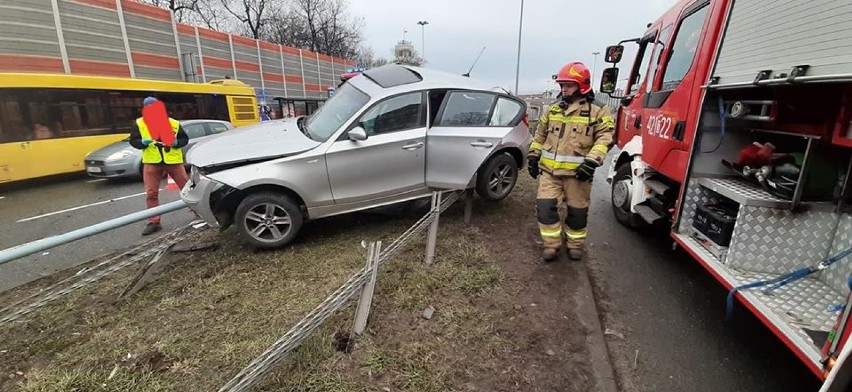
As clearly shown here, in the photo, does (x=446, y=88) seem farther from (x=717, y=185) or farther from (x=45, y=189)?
(x=45, y=189)

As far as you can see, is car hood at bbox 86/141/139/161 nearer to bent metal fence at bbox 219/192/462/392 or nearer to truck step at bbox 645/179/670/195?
bent metal fence at bbox 219/192/462/392

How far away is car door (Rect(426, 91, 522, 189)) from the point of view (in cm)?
453

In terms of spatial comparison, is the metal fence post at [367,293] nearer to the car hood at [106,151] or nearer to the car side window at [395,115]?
the car side window at [395,115]

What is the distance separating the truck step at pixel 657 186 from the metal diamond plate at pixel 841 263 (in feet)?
4.08

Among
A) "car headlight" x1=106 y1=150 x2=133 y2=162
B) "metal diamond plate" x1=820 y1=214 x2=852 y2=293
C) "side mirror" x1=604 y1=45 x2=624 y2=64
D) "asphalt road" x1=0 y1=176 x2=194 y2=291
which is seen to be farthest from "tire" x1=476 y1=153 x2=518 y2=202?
"car headlight" x1=106 y1=150 x2=133 y2=162

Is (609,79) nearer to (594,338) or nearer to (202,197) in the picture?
(594,338)

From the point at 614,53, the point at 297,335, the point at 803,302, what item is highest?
the point at 614,53

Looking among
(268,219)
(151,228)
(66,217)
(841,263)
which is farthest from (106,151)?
(841,263)

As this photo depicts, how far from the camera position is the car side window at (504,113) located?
4.97m

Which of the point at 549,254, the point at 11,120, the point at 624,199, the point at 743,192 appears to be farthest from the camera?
the point at 11,120

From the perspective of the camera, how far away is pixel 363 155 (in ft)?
13.7

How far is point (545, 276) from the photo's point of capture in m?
3.62

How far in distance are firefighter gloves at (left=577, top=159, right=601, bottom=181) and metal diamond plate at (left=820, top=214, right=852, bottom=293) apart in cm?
159

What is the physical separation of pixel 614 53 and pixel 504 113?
5.63 ft
